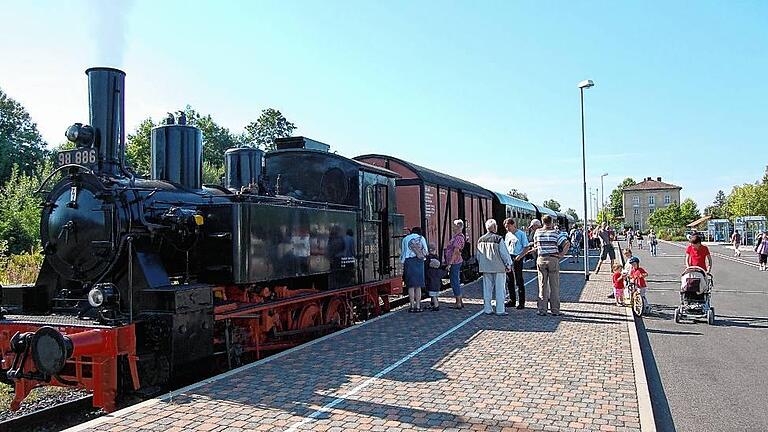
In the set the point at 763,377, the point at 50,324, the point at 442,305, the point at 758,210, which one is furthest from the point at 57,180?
the point at 758,210

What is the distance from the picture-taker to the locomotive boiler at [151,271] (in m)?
5.65

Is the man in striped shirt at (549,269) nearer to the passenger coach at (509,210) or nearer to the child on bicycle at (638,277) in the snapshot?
the child on bicycle at (638,277)

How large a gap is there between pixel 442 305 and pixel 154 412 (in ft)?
24.6

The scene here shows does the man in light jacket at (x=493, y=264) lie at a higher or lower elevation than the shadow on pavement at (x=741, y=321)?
higher

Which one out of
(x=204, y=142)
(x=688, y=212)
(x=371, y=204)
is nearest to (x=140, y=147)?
(x=204, y=142)

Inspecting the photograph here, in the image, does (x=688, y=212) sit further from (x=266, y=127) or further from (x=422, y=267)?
(x=422, y=267)

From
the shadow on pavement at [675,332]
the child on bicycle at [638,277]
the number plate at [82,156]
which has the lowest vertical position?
the shadow on pavement at [675,332]

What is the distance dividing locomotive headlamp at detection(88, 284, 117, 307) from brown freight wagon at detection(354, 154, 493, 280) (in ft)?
27.6

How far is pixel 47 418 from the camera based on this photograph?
5.80 m

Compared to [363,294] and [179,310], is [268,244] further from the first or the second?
[363,294]

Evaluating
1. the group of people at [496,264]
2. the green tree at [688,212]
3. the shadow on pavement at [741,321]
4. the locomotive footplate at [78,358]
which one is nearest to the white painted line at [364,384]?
the group of people at [496,264]

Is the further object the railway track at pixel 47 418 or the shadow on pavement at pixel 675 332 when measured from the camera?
the shadow on pavement at pixel 675 332

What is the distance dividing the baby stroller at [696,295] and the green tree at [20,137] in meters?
48.8

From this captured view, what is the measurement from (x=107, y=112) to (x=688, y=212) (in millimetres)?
95323
